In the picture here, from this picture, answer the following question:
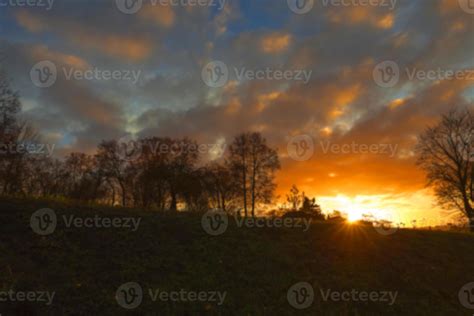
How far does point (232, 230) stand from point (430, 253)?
10578 millimetres

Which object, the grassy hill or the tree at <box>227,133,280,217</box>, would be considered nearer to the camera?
the grassy hill

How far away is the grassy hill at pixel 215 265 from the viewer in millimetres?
10516

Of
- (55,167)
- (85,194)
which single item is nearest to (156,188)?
(85,194)

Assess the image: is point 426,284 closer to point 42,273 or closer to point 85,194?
point 42,273

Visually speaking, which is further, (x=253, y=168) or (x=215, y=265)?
(x=253, y=168)

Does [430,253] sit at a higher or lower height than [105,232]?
lower

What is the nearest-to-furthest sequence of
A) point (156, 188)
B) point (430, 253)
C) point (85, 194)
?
point (430, 253), point (156, 188), point (85, 194)

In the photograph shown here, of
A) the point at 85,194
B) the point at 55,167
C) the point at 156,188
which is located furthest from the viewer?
the point at 55,167

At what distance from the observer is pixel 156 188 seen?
49.6 metres

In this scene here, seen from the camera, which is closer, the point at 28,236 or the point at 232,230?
the point at 28,236

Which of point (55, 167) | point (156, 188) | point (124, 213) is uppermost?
point (55, 167)

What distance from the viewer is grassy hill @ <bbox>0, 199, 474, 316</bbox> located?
34.5 ft

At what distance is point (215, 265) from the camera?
44.0 ft

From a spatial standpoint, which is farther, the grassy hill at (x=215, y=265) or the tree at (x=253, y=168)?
the tree at (x=253, y=168)
